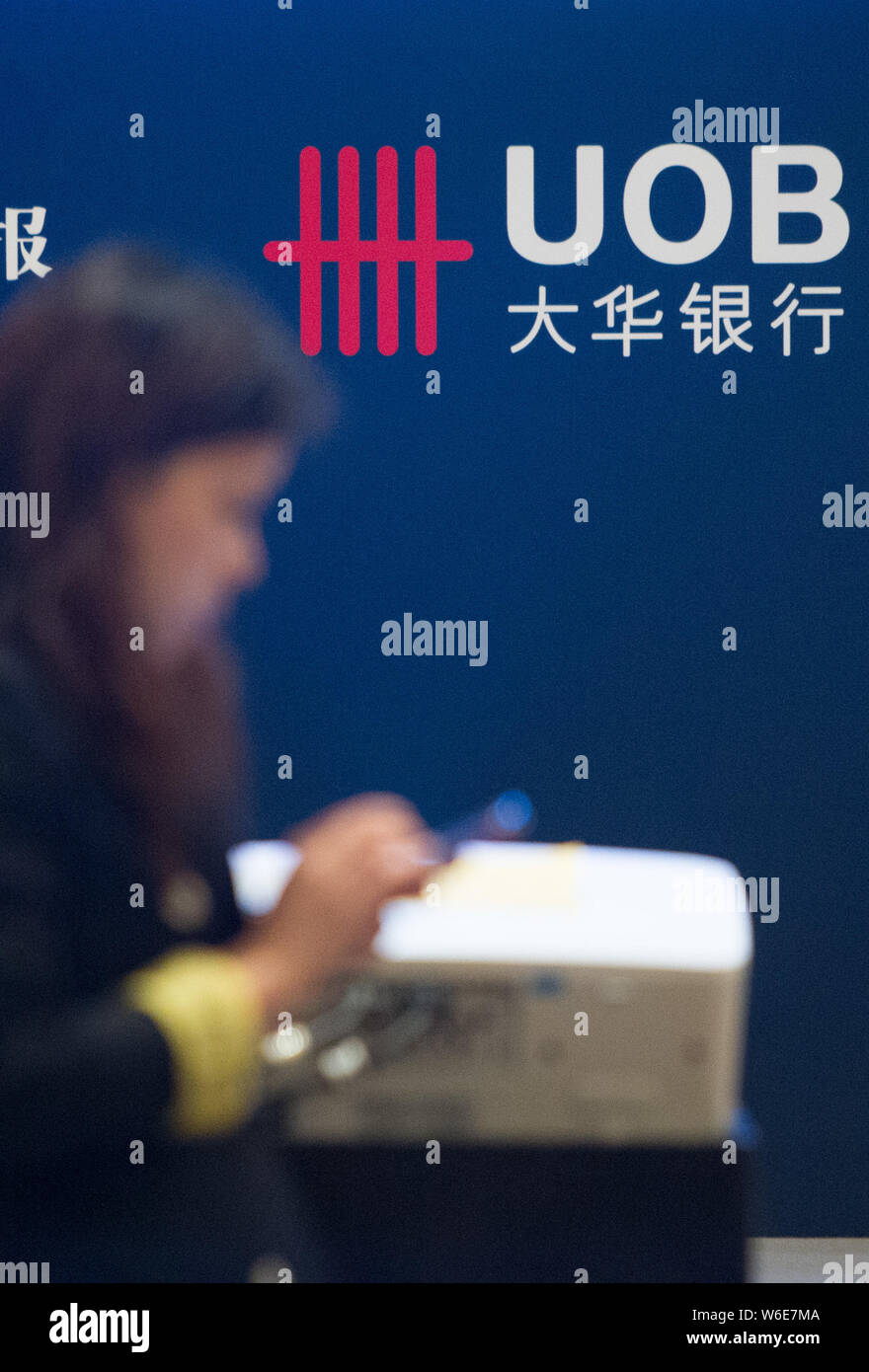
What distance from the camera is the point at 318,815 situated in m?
1.67

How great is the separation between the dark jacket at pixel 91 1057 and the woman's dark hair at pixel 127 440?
7cm

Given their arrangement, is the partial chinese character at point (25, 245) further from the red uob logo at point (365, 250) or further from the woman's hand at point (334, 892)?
the woman's hand at point (334, 892)

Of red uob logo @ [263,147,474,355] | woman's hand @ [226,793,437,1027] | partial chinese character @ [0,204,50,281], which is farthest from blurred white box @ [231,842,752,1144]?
partial chinese character @ [0,204,50,281]

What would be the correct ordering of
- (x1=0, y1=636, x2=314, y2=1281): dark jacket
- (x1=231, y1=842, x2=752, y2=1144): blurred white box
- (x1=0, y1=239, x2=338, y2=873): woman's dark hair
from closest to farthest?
1. (x1=0, y1=636, x2=314, y2=1281): dark jacket
2. (x1=0, y1=239, x2=338, y2=873): woman's dark hair
3. (x1=231, y1=842, x2=752, y2=1144): blurred white box

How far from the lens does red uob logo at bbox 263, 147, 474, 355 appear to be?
168 cm

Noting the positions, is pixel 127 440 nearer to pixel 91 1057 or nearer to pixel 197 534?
pixel 197 534

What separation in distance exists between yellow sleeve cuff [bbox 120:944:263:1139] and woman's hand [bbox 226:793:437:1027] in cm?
12

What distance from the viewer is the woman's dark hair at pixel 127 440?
59.9 inches

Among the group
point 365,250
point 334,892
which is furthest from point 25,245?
point 334,892

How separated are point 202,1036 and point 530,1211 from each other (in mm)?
612

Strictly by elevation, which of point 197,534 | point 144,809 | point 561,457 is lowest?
point 144,809

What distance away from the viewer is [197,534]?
1611mm

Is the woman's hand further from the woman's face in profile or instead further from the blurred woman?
the woman's face in profile

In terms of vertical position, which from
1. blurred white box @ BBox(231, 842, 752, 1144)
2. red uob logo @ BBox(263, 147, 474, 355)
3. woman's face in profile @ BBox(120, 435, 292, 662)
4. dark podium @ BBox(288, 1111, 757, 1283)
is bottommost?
dark podium @ BBox(288, 1111, 757, 1283)
